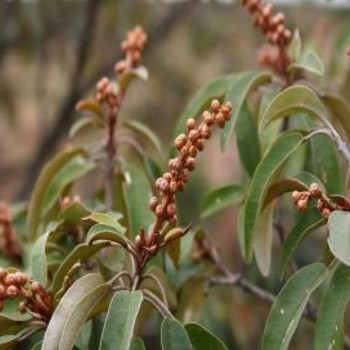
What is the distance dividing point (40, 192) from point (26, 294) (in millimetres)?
613

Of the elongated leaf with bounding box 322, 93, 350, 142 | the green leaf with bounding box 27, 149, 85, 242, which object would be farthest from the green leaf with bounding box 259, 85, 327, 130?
the green leaf with bounding box 27, 149, 85, 242

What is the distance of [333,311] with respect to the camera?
55.2 inches

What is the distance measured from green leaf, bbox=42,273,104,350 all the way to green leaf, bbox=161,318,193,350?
0.40 feet

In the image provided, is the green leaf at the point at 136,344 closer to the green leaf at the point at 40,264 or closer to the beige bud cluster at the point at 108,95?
the green leaf at the point at 40,264

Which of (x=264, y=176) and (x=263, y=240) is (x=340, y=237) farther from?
(x=263, y=240)

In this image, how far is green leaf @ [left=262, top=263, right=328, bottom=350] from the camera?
1.41 metres

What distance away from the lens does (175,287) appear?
190 cm

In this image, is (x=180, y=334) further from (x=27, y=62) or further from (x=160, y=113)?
(x=160, y=113)

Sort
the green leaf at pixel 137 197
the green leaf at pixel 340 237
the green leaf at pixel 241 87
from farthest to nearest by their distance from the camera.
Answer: the green leaf at pixel 137 197 → the green leaf at pixel 241 87 → the green leaf at pixel 340 237

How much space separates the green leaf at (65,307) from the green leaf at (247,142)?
1.67 ft

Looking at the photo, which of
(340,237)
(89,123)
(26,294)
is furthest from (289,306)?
(89,123)


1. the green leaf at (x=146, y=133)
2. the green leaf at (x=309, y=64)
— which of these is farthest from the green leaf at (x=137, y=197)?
the green leaf at (x=309, y=64)

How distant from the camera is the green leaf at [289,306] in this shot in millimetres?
1405

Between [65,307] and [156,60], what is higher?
[65,307]
